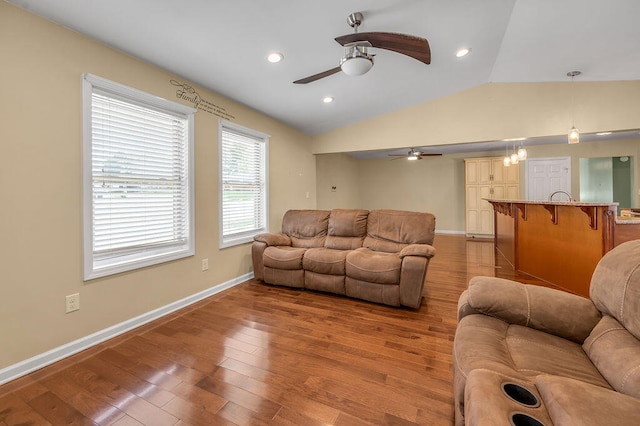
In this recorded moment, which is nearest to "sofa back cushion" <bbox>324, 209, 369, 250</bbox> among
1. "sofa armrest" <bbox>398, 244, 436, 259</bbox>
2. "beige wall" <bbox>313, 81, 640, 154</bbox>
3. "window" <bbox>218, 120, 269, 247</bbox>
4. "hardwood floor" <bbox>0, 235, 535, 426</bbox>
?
"sofa armrest" <bbox>398, 244, 436, 259</bbox>

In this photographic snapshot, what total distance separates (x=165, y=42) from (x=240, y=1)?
2.64 ft

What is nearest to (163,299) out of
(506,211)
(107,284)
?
(107,284)

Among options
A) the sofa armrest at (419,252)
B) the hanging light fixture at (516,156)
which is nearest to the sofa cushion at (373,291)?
the sofa armrest at (419,252)

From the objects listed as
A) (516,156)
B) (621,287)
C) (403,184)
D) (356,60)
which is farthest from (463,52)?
(403,184)

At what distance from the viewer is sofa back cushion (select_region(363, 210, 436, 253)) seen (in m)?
3.35

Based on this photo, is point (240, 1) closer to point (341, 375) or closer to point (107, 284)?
point (107, 284)

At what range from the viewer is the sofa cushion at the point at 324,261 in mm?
3158

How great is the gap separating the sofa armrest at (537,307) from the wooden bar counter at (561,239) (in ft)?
7.08

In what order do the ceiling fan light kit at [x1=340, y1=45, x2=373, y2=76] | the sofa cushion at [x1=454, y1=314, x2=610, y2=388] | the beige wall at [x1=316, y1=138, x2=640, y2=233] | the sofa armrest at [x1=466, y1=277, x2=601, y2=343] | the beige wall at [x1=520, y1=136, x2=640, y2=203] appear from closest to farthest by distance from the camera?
the sofa cushion at [x1=454, y1=314, x2=610, y2=388]
the sofa armrest at [x1=466, y1=277, x2=601, y2=343]
the ceiling fan light kit at [x1=340, y1=45, x2=373, y2=76]
the beige wall at [x1=520, y1=136, x2=640, y2=203]
the beige wall at [x1=316, y1=138, x2=640, y2=233]

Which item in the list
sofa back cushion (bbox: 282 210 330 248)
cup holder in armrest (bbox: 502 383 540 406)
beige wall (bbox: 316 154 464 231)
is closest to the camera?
cup holder in armrest (bbox: 502 383 540 406)

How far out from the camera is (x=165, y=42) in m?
2.31

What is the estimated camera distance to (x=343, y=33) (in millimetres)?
2475

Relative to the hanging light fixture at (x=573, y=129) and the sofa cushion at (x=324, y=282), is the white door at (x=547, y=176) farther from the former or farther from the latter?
the sofa cushion at (x=324, y=282)

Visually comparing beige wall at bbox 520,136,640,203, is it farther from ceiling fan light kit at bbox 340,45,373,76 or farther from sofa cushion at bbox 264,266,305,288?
ceiling fan light kit at bbox 340,45,373,76
